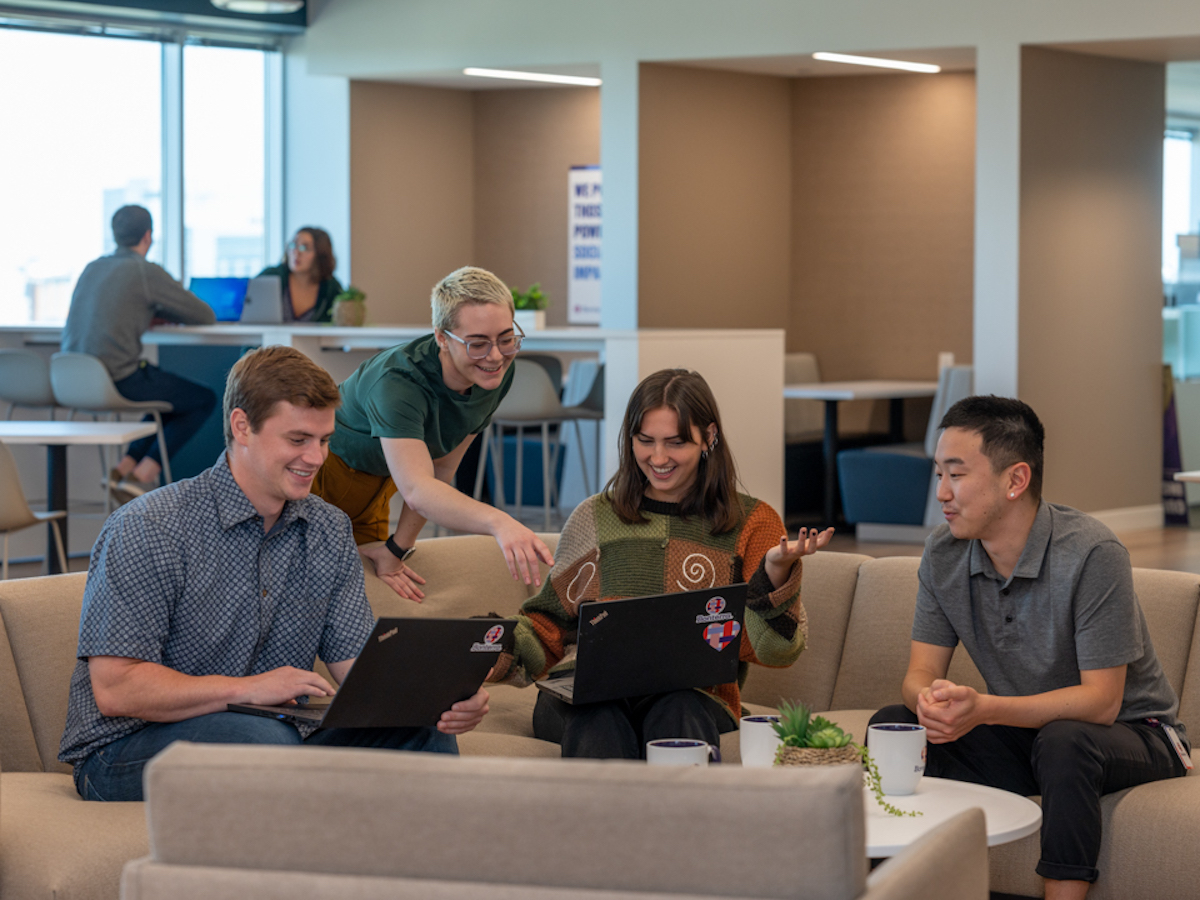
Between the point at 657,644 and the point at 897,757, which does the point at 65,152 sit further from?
the point at 897,757

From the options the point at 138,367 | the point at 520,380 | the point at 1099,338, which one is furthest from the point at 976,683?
the point at 1099,338

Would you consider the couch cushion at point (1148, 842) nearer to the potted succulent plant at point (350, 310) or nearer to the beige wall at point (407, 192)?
the potted succulent plant at point (350, 310)

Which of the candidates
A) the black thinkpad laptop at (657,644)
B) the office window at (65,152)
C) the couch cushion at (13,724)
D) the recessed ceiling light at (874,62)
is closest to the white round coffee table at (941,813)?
the black thinkpad laptop at (657,644)

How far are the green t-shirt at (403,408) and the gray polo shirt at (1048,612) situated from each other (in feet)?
3.46

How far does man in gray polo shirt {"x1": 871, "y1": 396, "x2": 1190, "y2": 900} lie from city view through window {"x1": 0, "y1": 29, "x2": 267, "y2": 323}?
23.9ft

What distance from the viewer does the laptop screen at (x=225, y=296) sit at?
807cm

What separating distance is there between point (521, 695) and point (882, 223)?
6.59 meters

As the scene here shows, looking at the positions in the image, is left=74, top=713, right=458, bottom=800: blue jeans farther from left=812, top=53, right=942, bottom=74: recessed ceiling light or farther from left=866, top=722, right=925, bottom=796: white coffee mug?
left=812, top=53, right=942, bottom=74: recessed ceiling light

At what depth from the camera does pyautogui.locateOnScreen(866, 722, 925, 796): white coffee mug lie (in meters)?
2.39

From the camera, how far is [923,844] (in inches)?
66.2

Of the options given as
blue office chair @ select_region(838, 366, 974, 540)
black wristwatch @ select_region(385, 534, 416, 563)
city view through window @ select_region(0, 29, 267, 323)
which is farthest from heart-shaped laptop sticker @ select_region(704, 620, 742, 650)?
city view through window @ select_region(0, 29, 267, 323)

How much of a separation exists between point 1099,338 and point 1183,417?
3.99 feet

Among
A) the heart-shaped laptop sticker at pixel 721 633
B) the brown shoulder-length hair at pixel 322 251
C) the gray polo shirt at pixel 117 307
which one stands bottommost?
the heart-shaped laptop sticker at pixel 721 633

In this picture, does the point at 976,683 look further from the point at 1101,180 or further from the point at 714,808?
the point at 1101,180
